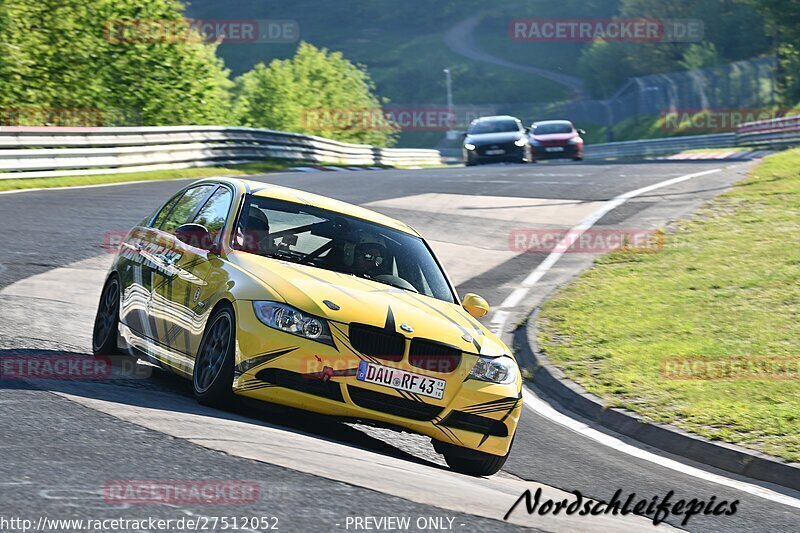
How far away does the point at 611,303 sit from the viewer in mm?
13781

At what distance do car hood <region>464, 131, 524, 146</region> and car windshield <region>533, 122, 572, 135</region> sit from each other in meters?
2.65

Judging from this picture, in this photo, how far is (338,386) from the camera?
267 inches

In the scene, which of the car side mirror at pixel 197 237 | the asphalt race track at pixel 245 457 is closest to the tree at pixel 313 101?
the asphalt race track at pixel 245 457

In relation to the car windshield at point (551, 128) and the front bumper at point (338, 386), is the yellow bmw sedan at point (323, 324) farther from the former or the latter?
the car windshield at point (551, 128)

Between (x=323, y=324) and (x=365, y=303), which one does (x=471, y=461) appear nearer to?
(x=365, y=303)

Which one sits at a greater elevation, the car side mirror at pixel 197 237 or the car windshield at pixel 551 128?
the car windshield at pixel 551 128

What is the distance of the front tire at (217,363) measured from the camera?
6934 millimetres

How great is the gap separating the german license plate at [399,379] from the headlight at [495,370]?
0.27 m

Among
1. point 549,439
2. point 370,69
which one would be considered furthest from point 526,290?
point 370,69

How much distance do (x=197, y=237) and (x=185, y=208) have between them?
0.83 metres

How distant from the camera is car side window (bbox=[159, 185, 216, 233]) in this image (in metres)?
8.70

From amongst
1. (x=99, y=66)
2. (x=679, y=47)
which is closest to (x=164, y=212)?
(x=99, y=66)

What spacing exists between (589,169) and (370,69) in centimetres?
10420

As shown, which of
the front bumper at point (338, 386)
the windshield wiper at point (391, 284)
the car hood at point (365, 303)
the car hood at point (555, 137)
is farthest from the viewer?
the car hood at point (555, 137)
